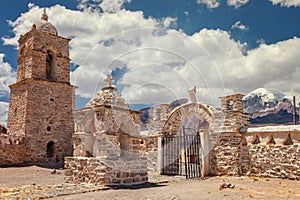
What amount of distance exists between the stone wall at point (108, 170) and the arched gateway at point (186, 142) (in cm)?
284

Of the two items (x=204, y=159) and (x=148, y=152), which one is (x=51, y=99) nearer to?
(x=148, y=152)

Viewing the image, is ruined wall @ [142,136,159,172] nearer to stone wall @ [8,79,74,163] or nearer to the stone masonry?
the stone masonry

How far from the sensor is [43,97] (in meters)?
18.2

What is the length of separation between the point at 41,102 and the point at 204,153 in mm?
11630

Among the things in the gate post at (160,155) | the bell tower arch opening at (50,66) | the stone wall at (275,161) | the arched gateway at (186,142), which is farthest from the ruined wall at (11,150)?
the stone wall at (275,161)

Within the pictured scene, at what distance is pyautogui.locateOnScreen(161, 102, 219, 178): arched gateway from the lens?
37.0 ft

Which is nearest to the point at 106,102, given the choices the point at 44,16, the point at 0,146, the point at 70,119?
the point at 0,146

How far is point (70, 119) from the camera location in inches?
770

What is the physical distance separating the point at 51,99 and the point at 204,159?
11.7 metres

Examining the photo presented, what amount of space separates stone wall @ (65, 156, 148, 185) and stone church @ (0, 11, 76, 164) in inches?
369

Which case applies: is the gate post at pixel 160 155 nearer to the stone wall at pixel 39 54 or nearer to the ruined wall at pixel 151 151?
the ruined wall at pixel 151 151

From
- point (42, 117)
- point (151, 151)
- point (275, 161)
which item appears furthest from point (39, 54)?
point (275, 161)

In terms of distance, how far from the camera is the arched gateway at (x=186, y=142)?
11289mm

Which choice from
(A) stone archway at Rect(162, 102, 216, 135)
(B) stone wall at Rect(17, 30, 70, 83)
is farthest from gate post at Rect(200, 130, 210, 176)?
(B) stone wall at Rect(17, 30, 70, 83)
